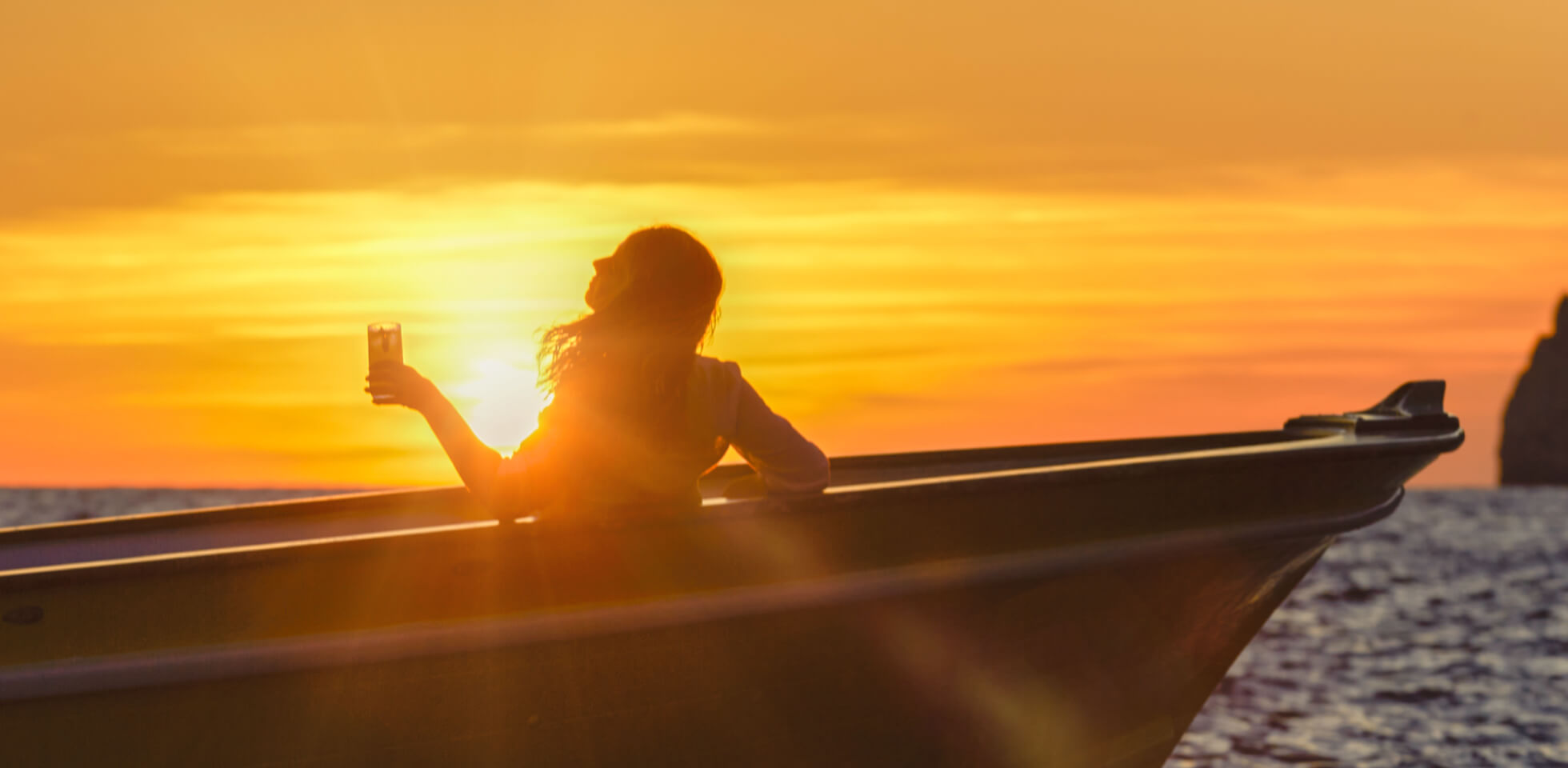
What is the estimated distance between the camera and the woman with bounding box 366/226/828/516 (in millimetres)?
3354

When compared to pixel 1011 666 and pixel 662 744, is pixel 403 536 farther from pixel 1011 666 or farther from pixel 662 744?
pixel 1011 666

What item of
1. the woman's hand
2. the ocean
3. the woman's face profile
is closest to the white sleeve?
the woman's face profile

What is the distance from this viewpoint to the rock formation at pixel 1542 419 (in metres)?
110

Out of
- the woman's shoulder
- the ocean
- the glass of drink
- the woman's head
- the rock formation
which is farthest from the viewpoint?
the rock formation

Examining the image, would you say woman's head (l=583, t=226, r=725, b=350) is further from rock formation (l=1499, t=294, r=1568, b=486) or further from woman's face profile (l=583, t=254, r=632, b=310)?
rock formation (l=1499, t=294, r=1568, b=486)

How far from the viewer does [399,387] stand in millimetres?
3162

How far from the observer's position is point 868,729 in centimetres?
421

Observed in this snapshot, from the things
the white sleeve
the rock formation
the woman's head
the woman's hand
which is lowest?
the rock formation

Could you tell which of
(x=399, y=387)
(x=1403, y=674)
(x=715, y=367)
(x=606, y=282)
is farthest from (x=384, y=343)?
(x=1403, y=674)

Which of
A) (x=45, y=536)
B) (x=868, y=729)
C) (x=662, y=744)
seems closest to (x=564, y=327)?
(x=662, y=744)

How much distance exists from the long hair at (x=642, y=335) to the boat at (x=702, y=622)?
34 centimetres

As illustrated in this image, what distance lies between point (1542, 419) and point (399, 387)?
12469 cm

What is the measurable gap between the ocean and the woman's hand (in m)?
7.20

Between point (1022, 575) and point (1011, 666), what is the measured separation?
41 cm
